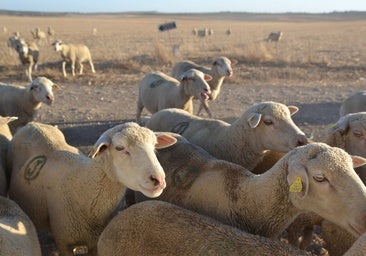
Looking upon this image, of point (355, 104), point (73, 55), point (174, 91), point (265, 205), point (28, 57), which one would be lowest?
point (73, 55)

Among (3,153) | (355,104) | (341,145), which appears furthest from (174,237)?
(355,104)

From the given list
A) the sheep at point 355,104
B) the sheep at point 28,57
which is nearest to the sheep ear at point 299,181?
the sheep at point 355,104

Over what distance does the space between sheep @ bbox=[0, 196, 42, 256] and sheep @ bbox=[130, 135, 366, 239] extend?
127 centimetres

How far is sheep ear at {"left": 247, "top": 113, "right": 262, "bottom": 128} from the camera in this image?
4.75 m

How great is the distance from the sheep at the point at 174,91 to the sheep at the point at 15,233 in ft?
15.9

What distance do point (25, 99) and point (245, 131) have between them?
16.0 feet

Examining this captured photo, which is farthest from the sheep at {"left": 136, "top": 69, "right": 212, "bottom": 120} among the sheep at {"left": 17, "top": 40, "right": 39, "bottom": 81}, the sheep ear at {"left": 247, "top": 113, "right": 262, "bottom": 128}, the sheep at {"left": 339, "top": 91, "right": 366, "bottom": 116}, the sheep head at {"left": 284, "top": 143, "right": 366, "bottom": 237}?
the sheep at {"left": 17, "top": 40, "right": 39, "bottom": 81}

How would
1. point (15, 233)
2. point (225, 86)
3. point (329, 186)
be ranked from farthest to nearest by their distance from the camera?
point (225, 86) → point (15, 233) → point (329, 186)

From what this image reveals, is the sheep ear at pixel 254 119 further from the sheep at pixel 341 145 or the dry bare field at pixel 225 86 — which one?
the dry bare field at pixel 225 86

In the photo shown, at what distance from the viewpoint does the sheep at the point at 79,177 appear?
11.8 feet

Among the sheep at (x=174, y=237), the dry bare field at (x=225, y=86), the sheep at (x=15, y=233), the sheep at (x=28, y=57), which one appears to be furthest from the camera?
the sheep at (x=28, y=57)

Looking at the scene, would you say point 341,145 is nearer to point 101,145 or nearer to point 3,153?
point 101,145

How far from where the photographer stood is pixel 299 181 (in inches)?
124

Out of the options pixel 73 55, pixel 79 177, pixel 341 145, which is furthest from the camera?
pixel 73 55
